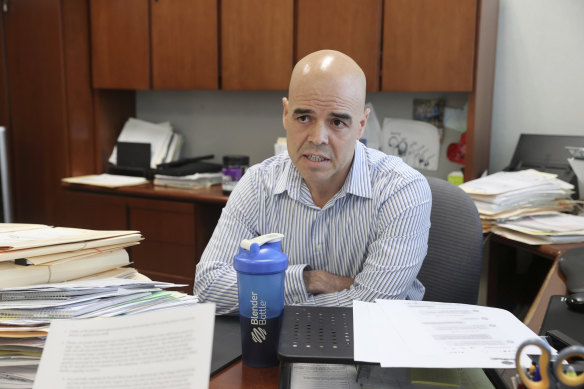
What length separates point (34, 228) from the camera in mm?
1152

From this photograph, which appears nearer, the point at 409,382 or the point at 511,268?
the point at 409,382

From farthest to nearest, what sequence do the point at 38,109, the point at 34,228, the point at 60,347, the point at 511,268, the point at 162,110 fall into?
the point at 162,110
the point at 38,109
the point at 511,268
the point at 34,228
the point at 60,347

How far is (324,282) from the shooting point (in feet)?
4.83

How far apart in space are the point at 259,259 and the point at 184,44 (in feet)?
7.88

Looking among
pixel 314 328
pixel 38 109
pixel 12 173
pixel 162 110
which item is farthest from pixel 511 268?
pixel 12 173

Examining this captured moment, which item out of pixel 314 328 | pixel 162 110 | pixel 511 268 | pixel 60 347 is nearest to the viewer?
pixel 60 347

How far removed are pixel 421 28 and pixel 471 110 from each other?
42 cm

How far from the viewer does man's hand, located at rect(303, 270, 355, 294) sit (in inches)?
57.5

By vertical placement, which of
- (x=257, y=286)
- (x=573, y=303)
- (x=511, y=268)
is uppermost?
(x=257, y=286)

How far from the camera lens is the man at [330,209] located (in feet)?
4.69

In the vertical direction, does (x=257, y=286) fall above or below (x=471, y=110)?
below

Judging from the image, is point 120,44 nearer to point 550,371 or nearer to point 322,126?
point 322,126

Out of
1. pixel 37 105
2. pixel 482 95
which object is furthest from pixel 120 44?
pixel 482 95

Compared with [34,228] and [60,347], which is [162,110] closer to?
[34,228]
